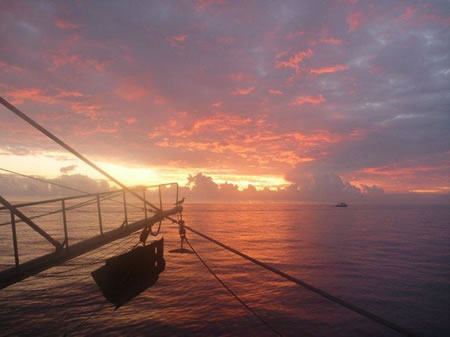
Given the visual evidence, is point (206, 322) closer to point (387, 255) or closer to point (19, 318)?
point (19, 318)

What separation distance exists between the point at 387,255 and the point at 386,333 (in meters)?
24.2

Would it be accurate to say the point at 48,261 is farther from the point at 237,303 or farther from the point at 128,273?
the point at 237,303

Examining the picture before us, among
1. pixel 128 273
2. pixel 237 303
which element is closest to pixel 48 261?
pixel 128 273

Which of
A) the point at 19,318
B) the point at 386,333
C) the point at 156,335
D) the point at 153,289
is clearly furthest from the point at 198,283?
the point at 386,333

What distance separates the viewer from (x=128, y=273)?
15.3 m

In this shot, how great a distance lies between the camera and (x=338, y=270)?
26.4 meters

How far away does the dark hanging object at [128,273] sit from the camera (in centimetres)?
1369

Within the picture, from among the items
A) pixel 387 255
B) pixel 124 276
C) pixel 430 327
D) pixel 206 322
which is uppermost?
pixel 124 276

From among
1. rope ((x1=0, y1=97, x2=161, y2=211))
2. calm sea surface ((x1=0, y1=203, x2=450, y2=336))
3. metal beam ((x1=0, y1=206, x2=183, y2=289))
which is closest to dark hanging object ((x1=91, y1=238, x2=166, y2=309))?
calm sea surface ((x1=0, y1=203, x2=450, y2=336))

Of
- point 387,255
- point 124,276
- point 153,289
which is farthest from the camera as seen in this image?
point 387,255

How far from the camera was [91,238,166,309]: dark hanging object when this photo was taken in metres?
13.7

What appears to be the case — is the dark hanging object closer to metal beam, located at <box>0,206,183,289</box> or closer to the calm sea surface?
the calm sea surface

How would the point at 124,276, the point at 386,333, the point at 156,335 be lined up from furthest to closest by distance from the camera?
1. the point at 124,276
2. the point at 386,333
3. the point at 156,335

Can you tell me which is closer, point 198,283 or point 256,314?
point 256,314
